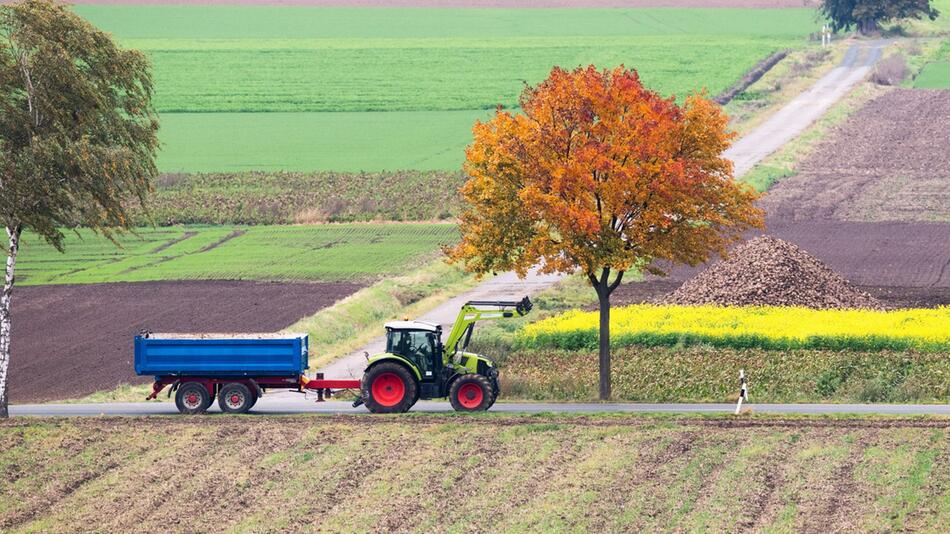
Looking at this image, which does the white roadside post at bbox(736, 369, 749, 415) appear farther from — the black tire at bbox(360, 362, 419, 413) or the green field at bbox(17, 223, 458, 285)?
the green field at bbox(17, 223, 458, 285)

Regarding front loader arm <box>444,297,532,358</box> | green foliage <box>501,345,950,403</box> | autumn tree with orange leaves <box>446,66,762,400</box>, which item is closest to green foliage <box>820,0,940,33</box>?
green foliage <box>501,345,950,403</box>

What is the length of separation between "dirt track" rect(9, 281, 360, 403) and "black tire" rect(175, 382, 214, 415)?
25.3 ft

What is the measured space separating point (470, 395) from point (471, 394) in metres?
0.04

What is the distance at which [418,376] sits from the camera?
140 ft

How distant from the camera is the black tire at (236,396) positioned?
1714 inches

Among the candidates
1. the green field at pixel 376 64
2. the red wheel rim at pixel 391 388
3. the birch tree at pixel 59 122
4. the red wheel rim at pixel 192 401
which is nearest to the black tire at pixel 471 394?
the red wheel rim at pixel 391 388

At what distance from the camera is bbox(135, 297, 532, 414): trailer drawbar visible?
141 ft

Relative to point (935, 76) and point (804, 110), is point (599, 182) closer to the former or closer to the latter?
point (804, 110)

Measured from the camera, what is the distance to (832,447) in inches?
1476

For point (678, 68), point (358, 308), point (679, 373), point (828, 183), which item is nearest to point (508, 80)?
point (678, 68)

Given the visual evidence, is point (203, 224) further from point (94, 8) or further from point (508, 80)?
point (94, 8)

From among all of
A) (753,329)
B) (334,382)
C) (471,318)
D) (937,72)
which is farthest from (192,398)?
(937,72)

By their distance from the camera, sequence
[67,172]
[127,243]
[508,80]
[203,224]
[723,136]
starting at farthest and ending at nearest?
[508,80] → [203,224] → [127,243] → [723,136] → [67,172]

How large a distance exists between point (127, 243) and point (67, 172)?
39771mm
